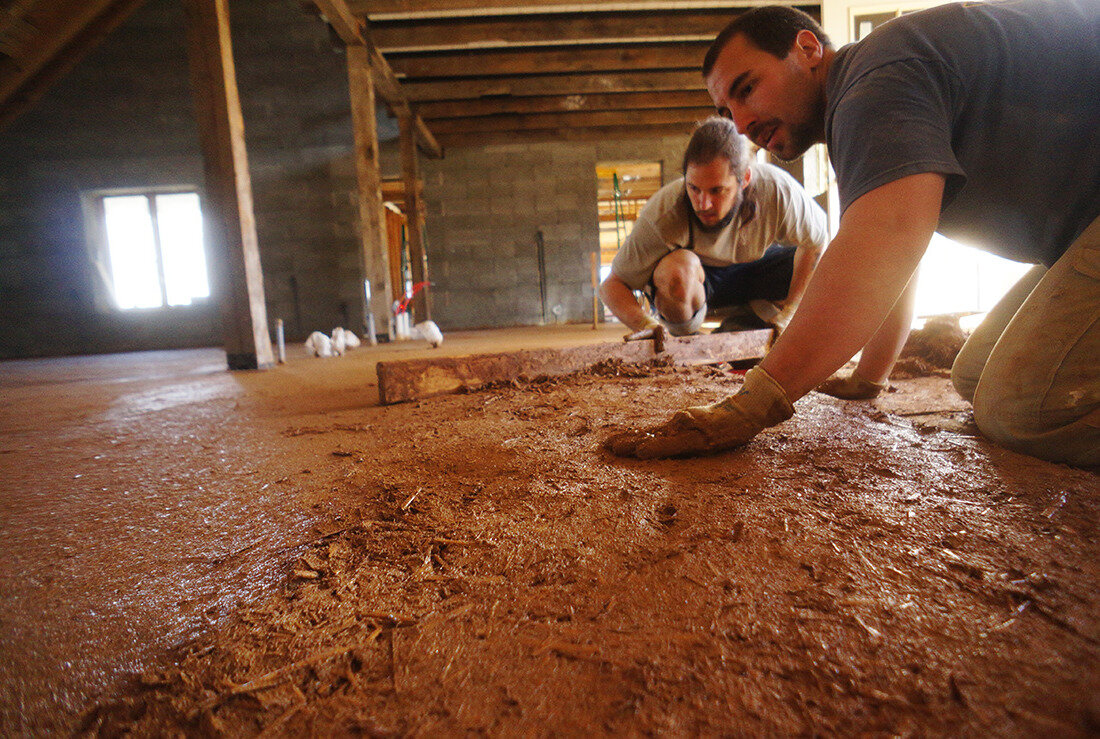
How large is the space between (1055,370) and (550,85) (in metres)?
5.89

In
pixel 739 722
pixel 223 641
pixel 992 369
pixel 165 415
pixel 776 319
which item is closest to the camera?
pixel 739 722

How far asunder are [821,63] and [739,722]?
118 cm

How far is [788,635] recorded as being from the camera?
470 mm

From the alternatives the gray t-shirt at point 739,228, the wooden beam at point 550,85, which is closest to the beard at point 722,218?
the gray t-shirt at point 739,228

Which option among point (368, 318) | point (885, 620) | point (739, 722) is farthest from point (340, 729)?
point (368, 318)

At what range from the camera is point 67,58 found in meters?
3.42

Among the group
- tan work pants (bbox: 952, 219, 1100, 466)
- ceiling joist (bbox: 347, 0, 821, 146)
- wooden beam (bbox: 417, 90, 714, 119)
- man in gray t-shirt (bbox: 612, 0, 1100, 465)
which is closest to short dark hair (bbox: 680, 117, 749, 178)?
man in gray t-shirt (bbox: 612, 0, 1100, 465)

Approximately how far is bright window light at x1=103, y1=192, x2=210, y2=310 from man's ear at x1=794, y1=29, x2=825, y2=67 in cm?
860

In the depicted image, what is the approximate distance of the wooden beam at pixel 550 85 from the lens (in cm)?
573

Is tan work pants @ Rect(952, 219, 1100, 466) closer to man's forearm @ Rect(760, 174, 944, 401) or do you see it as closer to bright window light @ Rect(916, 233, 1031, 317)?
man's forearm @ Rect(760, 174, 944, 401)

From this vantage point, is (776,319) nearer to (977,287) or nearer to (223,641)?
(977,287)

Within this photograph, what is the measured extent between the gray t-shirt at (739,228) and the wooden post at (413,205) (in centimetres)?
434

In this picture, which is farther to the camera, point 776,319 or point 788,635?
point 776,319

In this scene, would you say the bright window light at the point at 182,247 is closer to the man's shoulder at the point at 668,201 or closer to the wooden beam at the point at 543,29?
the wooden beam at the point at 543,29
